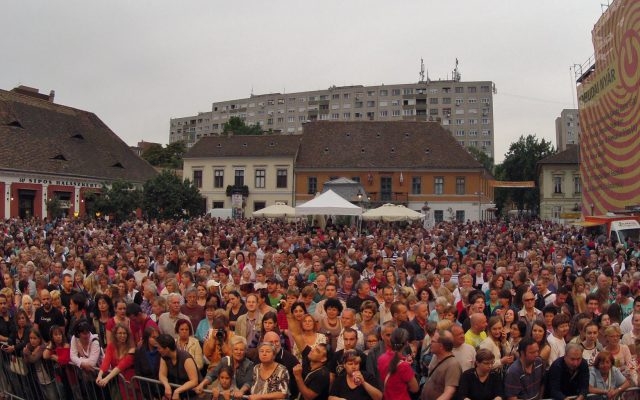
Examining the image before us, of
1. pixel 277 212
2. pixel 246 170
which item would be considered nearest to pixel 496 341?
pixel 277 212

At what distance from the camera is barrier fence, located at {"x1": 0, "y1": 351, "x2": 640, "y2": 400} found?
6176mm

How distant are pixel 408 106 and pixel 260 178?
54.5 m

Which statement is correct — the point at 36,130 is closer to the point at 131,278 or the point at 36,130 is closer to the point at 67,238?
the point at 67,238

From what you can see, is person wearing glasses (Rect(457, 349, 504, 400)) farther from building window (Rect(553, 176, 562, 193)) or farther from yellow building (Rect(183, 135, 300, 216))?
building window (Rect(553, 176, 562, 193))

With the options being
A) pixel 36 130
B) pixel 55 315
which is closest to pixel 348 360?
pixel 55 315

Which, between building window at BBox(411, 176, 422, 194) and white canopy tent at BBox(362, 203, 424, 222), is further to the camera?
building window at BBox(411, 176, 422, 194)

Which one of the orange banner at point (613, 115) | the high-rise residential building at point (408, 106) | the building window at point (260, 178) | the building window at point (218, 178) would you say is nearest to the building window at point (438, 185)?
the building window at point (260, 178)

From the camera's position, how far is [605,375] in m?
5.79

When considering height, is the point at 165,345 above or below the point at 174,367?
above

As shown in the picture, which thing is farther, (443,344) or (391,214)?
(391,214)

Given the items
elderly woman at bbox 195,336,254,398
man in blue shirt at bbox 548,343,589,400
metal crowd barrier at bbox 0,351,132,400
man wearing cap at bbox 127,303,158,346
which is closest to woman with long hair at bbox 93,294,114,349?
man wearing cap at bbox 127,303,158,346

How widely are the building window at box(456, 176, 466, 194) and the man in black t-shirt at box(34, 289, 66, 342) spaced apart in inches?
1774

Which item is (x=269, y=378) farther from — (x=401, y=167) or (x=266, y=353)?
(x=401, y=167)

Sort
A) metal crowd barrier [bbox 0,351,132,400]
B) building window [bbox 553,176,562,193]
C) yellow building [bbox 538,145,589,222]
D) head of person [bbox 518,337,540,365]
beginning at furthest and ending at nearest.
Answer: building window [bbox 553,176,562,193]
yellow building [bbox 538,145,589,222]
metal crowd barrier [bbox 0,351,132,400]
head of person [bbox 518,337,540,365]
